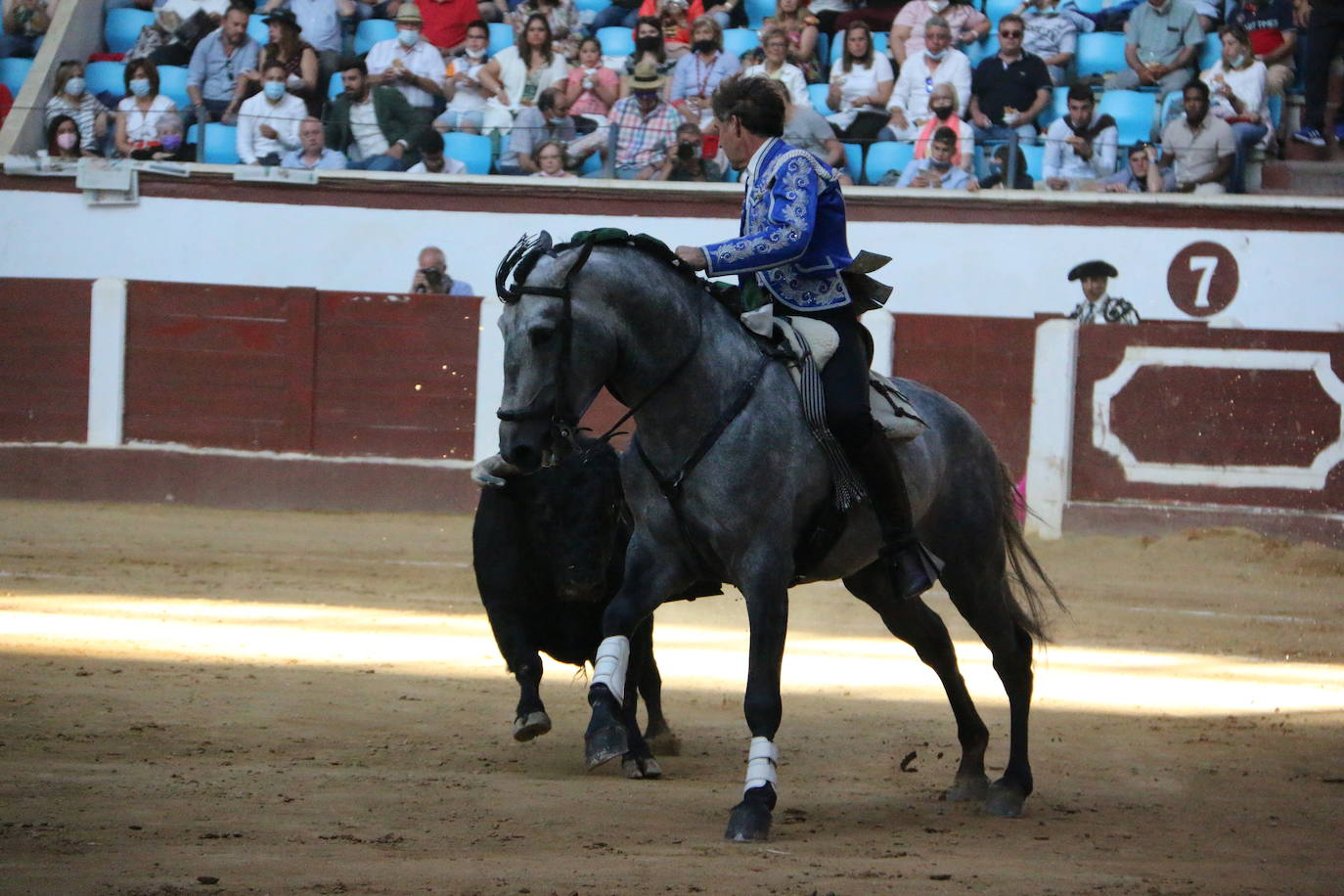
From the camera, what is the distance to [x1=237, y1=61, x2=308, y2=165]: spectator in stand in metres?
12.2

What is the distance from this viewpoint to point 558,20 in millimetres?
13023

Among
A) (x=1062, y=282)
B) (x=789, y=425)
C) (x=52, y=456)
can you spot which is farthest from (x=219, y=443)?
(x=789, y=425)

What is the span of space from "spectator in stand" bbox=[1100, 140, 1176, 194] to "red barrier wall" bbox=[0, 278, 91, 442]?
7.33 m

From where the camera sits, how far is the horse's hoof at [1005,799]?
167 inches

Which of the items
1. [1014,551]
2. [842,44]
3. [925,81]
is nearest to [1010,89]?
[925,81]

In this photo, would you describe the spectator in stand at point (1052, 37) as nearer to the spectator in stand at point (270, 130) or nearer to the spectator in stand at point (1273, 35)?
the spectator in stand at point (1273, 35)

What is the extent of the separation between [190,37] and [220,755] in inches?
399

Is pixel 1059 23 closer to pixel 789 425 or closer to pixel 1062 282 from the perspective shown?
pixel 1062 282

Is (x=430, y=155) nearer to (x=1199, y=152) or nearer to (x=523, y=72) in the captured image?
(x=523, y=72)

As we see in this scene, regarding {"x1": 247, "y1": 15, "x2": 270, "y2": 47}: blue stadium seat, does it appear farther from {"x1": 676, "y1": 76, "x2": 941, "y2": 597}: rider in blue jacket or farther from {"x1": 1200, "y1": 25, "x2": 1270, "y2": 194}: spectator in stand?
{"x1": 676, "y1": 76, "x2": 941, "y2": 597}: rider in blue jacket

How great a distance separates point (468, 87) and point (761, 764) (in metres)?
9.57

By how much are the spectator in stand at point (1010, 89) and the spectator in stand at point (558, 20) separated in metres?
3.06

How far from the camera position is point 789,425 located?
3.92 meters

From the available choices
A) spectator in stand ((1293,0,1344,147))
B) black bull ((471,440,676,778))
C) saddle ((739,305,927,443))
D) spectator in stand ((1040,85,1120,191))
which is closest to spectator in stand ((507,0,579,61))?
spectator in stand ((1040,85,1120,191))
